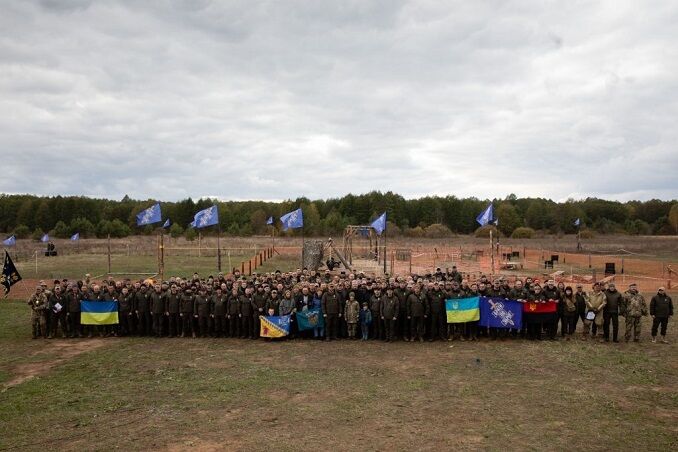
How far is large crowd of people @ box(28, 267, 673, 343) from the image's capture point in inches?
642

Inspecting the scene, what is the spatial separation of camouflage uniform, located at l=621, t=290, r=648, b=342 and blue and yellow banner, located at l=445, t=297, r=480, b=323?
169 inches

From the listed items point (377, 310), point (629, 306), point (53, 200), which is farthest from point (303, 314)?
point (53, 200)

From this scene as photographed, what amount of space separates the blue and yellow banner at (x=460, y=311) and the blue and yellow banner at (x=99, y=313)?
34.6 feet

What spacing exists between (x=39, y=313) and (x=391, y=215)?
98375 millimetres

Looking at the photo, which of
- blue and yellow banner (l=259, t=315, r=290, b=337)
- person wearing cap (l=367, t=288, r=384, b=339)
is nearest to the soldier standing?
blue and yellow banner (l=259, t=315, r=290, b=337)

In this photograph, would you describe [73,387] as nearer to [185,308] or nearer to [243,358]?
[243,358]

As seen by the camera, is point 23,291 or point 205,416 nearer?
point 205,416

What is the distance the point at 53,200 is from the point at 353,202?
62.1m

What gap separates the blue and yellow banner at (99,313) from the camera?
1723 centimetres

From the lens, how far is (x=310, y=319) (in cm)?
1662

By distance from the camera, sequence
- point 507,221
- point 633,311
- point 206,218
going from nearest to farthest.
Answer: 1. point 633,311
2. point 206,218
3. point 507,221

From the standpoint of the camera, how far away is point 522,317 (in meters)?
16.5

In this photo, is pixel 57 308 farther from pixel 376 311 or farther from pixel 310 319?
pixel 376 311

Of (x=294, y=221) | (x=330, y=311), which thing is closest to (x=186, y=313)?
(x=330, y=311)
